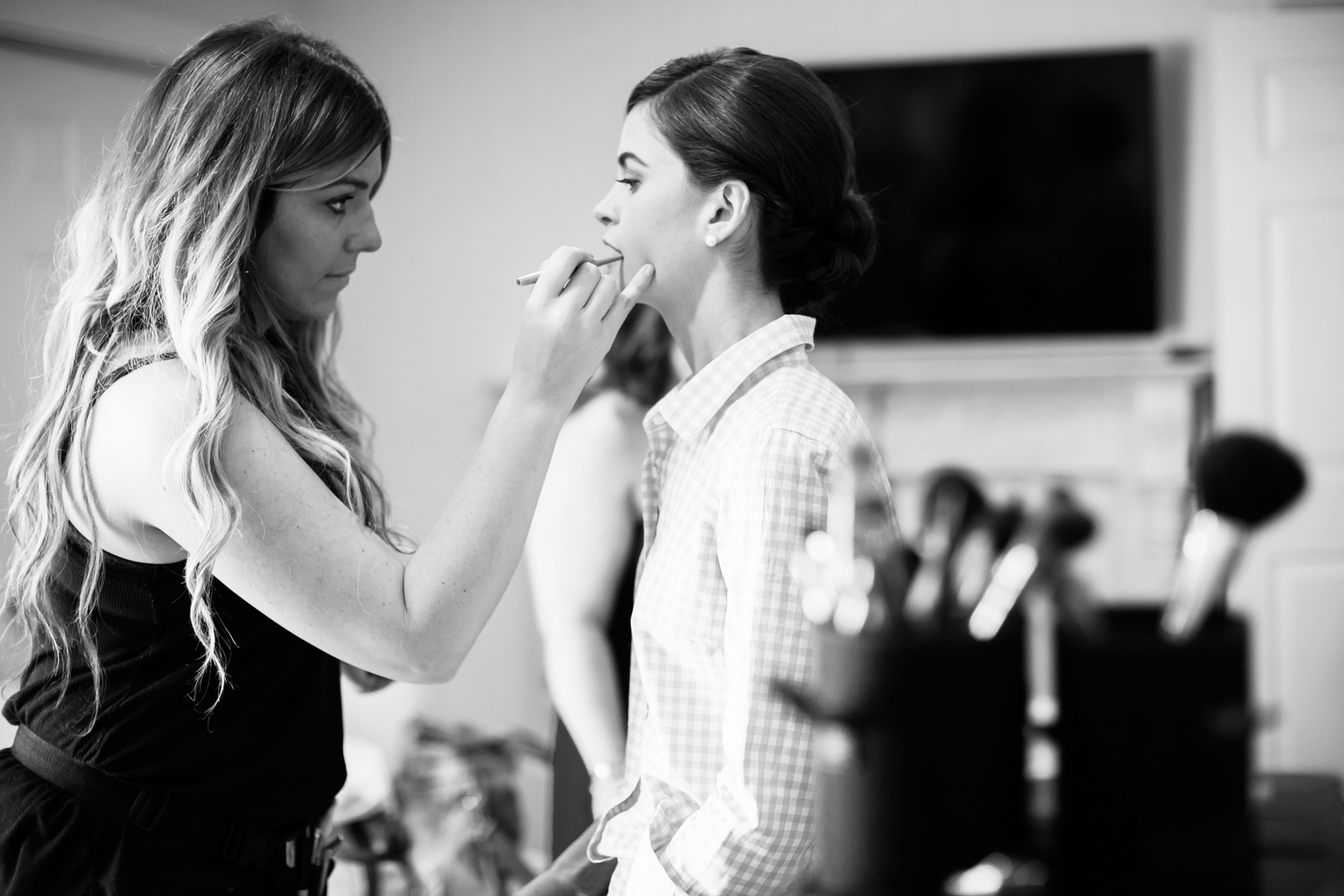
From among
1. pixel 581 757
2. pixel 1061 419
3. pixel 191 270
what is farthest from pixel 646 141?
pixel 1061 419

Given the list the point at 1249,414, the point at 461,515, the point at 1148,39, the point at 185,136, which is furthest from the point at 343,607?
the point at 1148,39

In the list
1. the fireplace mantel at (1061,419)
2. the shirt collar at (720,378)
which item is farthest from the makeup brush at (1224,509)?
the fireplace mantel at (1061,419)

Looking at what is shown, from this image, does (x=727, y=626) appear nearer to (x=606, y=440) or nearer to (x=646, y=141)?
Result: (x=646, y=141)

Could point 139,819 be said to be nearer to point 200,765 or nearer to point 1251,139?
point 200,765

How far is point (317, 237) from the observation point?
3.39 feet

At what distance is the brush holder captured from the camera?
0.45m

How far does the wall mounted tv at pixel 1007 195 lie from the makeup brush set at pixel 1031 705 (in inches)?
115

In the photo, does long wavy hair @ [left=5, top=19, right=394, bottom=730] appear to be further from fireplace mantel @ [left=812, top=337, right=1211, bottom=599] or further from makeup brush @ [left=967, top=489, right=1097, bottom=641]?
fireplace mantel @ [left=812, top=337, right=1211, bottom=599]

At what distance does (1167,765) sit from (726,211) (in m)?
0.69

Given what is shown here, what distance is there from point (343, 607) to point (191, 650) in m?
→ 0.17

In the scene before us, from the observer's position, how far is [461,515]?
0.91 meters

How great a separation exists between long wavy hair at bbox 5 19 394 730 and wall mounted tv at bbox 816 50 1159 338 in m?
2.49

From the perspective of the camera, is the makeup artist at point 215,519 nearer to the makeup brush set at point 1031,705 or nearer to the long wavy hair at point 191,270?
the long wavy hair at point 191,270

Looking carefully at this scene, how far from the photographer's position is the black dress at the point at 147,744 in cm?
93
